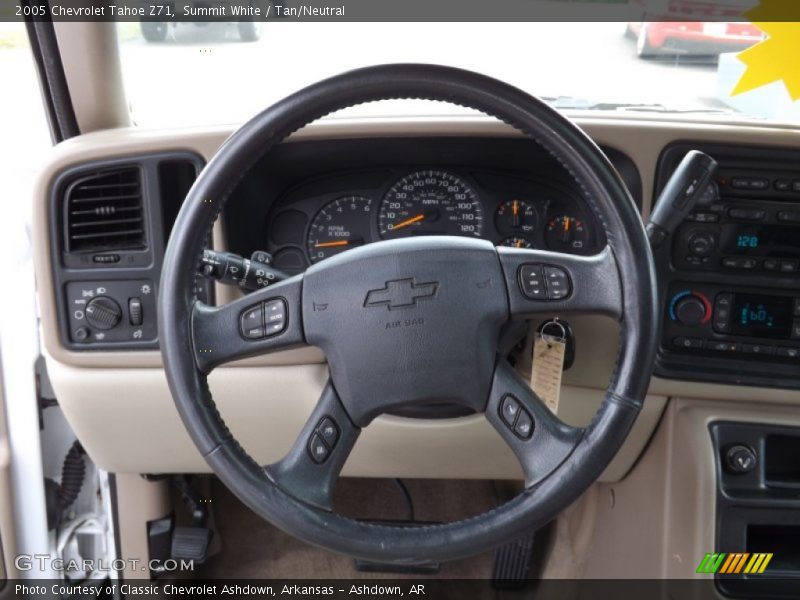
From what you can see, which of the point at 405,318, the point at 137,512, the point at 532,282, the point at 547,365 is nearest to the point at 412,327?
the point at 405,318

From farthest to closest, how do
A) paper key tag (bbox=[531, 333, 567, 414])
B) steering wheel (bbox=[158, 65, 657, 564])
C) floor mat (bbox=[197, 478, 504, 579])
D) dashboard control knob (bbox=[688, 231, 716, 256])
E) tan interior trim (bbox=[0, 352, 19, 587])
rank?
floor mat (bbox=[197, 478, 504, 579]), tan interior trim (bbox=[0, 352, 19, 587]), dashboard control knob (bbox=[688, 231, 716, 256]), paper key tag (bbox=[531, 333, 567, 414]), steering wheel (bbox=[158, 65, 657, 564])

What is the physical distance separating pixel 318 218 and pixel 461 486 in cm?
94

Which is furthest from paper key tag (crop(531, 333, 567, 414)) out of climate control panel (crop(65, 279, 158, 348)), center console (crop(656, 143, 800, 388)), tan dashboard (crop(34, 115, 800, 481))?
climate control panel (crop(65, 279, 158, 348))

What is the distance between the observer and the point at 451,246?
100cm

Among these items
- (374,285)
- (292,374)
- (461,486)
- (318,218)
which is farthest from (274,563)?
(374,285)

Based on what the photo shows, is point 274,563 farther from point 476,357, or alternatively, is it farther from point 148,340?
point 476,357

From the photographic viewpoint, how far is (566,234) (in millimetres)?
1425

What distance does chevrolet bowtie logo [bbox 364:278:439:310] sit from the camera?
979 millimetres

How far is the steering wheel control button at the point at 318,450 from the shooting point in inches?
38.7

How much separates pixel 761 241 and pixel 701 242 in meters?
0.11

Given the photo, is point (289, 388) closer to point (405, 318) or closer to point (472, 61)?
point (405, 318)

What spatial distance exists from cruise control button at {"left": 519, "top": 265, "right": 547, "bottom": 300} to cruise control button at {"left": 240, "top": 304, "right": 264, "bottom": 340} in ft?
1.11

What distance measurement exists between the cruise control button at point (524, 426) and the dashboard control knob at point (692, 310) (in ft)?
1.72

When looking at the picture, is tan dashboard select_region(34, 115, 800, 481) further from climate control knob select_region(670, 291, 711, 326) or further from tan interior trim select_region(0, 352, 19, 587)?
tan interior trim select_region(0, 352, 19, 587)
